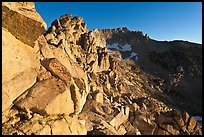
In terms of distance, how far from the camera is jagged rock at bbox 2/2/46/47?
16250 mm

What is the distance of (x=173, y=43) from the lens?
185375 millimetres

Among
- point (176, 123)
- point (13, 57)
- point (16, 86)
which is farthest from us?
point (176, 123)

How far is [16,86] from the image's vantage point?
55.5 feet

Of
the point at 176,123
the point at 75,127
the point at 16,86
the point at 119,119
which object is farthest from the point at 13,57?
the point at 176,123

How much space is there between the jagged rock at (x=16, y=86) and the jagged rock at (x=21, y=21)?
2.47 meters

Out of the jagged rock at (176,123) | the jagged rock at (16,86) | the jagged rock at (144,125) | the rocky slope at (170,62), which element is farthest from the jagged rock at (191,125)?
the rocky slope at (170,62)

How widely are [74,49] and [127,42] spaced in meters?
131

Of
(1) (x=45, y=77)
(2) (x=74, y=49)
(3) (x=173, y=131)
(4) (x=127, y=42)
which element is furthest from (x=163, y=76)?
(1) (x=45, y=77)

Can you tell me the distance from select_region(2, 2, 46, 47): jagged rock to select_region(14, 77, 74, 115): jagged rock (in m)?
3.36

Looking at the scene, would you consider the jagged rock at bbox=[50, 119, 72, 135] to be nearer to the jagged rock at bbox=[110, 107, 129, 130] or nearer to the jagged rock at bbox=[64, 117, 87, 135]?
the jagged rock at bbox=[64, 117, 87, 135]

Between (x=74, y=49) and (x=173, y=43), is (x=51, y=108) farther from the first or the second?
(x=173, y=43)

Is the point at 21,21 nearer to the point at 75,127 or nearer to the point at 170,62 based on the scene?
the point at 75,127

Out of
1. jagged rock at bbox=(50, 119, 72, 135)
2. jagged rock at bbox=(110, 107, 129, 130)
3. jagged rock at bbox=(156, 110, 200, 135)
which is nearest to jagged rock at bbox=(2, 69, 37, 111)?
jagged rock at bbox=(50, 119, 72, 135)

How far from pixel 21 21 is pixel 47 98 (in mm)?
5034
